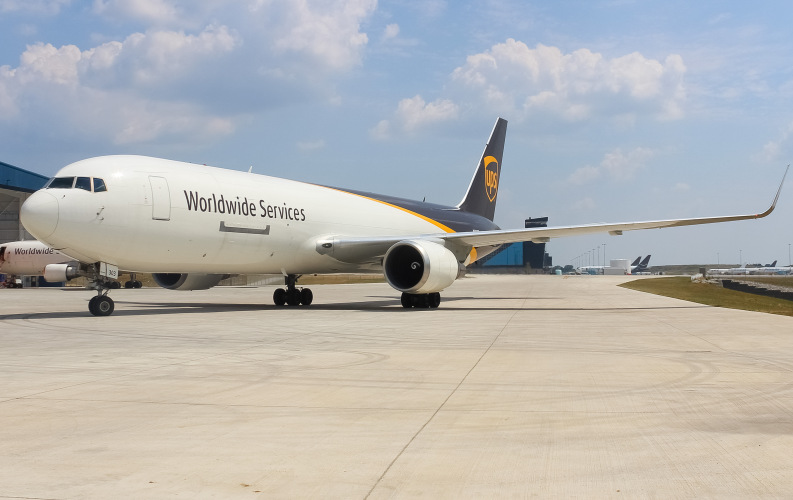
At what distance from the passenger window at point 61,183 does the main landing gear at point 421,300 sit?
9.40 meters

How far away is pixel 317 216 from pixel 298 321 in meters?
6.35

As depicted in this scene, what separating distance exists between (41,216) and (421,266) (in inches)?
372

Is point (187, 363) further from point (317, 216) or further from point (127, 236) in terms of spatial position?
point (317, 216)

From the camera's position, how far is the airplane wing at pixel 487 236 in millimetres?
20641

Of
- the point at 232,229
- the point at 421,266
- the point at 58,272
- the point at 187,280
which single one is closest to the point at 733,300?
the point at 421,266

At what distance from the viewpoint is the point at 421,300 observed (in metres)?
20.9

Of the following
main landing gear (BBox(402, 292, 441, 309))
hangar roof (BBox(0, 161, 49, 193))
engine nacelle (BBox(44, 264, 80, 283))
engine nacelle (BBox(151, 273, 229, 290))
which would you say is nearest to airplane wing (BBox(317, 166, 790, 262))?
main landing gear (BBox(402, 292, 441, 309))

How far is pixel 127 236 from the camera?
15.9 metres

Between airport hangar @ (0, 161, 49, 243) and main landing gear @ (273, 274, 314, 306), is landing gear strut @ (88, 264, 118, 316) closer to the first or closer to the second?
main landing gear @ (273, 274, 314, 306)

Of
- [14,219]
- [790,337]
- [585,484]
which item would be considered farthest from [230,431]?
[14,219]

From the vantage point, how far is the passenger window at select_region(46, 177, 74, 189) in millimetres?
15438

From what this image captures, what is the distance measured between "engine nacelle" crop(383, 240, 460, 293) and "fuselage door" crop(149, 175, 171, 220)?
603cm

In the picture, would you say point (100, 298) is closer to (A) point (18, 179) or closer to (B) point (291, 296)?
(B) point (291, 296)

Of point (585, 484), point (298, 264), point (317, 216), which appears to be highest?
point (317, 216)
